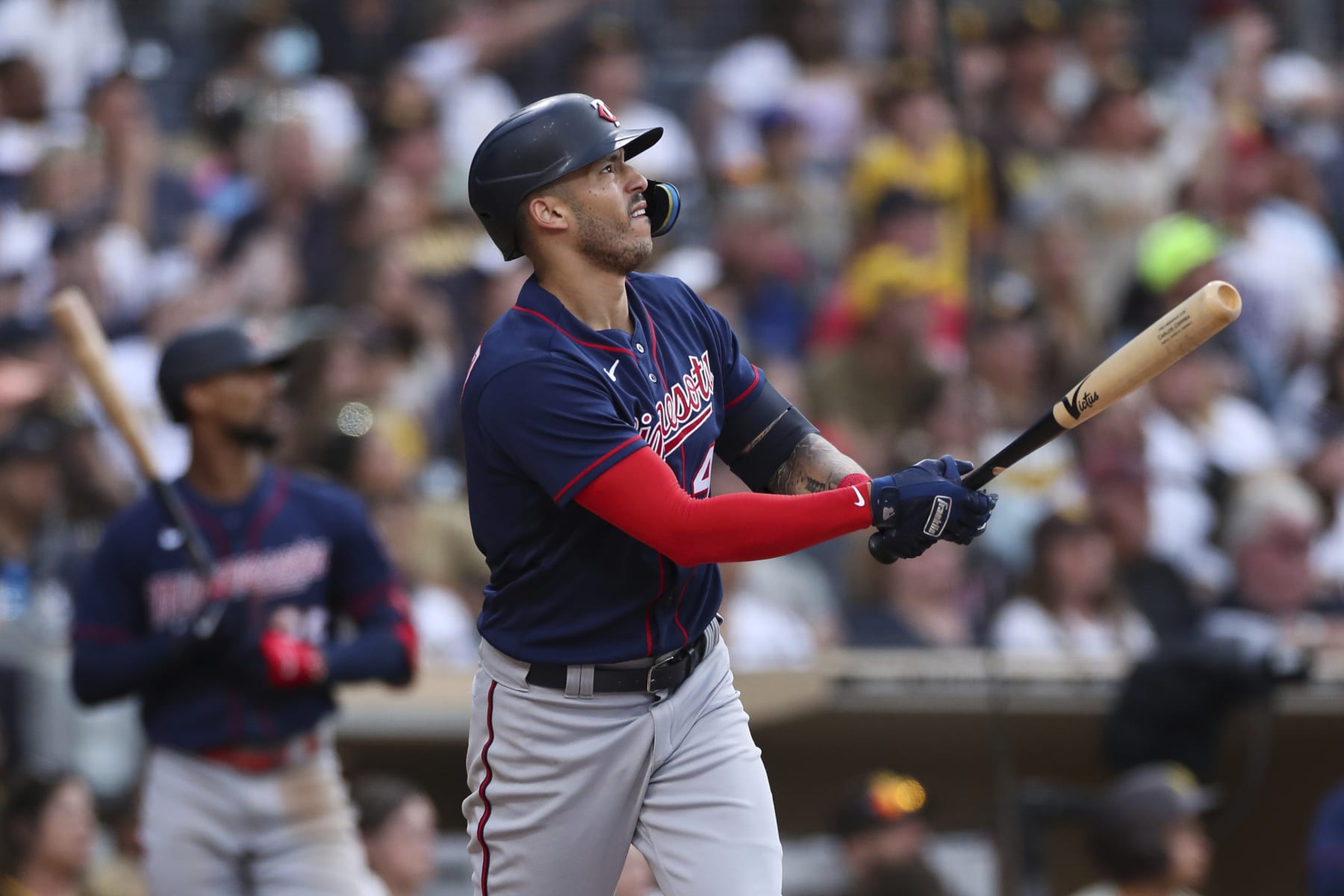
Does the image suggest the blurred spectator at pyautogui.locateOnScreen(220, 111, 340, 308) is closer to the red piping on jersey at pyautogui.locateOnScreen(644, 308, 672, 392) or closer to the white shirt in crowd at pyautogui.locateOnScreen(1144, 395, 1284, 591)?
the white shirt in crowd at pyautogui.locateOnScreen(1144, 395, 1284, 591)

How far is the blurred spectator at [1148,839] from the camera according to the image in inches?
203

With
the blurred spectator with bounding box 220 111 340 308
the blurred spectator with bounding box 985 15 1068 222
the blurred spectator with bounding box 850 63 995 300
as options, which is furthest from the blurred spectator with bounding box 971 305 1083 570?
the blurred spectator with bounding box 220 111 340 308

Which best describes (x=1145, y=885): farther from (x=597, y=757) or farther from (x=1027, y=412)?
(x=1027, y=412)

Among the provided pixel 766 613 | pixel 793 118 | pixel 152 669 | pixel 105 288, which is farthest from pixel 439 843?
pixel 793 118

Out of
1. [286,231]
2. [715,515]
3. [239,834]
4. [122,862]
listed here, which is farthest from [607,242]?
[286,231]

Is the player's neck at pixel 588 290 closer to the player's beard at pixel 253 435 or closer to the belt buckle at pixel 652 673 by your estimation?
the belt buckle at pixel 652 673

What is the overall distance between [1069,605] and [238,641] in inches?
146

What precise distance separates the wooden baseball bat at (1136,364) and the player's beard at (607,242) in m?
0.69

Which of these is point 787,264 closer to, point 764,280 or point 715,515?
point 764,280

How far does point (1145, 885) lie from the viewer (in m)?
5.24

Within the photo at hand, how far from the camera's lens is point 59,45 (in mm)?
9094

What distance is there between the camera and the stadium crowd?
6.89 meters

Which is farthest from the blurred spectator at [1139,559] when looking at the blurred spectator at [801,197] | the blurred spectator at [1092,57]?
the blurred spectator at [1092,57]

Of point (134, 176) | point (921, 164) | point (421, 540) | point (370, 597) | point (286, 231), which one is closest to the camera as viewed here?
point (370, 597)
